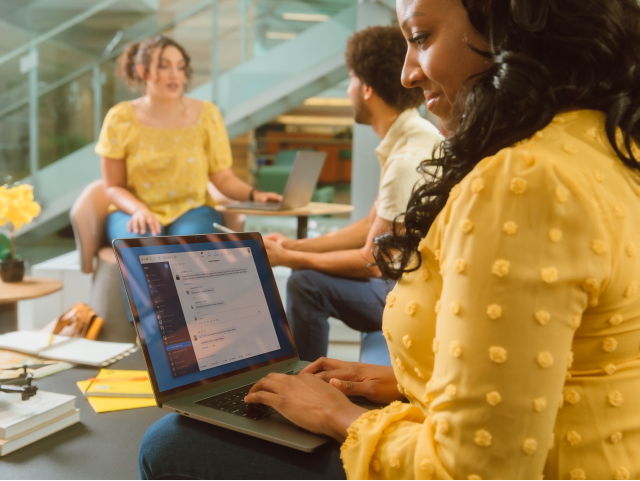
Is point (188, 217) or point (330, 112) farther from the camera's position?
point (330, 112)

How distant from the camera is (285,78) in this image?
4.66 m

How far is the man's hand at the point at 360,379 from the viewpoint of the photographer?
2.79 feet

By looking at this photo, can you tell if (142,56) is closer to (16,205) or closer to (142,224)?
(142,224)

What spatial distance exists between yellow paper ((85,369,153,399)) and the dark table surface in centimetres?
4

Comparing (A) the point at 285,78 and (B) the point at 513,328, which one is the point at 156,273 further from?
(A) the point at 285,78

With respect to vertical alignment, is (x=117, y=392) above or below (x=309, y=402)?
below

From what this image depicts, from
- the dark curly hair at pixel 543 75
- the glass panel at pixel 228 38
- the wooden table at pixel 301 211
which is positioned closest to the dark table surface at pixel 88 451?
the dark curly hair at pixel 543 75

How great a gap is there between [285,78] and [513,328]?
4.42m

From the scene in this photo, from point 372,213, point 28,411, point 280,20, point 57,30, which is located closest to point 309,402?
point 28,411

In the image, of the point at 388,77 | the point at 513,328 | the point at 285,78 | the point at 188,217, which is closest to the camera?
the point at 513,328

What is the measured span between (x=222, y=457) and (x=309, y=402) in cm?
13

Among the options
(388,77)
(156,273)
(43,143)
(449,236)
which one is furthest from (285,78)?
(449,236)

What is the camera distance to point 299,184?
2.68 m

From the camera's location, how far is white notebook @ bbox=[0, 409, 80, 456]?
90 cm
